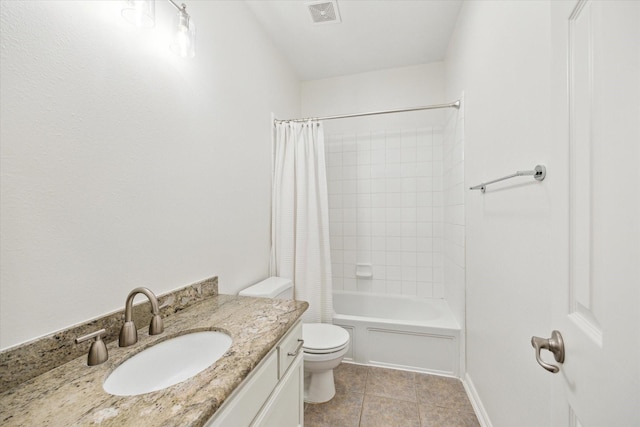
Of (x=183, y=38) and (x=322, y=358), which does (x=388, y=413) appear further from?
(x=183, y=38)

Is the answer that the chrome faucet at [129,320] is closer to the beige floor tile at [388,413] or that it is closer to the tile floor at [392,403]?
the tile floor at [392,403]

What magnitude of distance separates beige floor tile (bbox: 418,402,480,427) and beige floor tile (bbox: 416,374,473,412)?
4cm

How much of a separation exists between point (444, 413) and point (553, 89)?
187 cm

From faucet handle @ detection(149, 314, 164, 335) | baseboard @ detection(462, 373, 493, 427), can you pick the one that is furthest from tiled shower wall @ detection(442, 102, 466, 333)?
faucet handle @ detection(149, 314, 164, 335)

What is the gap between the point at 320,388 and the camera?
5.93ft

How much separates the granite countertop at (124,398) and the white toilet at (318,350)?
31.8 inches

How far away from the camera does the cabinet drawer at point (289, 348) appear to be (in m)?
1.09

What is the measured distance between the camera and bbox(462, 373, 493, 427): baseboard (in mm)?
1528

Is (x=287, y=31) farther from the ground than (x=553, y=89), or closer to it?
farther from the ground

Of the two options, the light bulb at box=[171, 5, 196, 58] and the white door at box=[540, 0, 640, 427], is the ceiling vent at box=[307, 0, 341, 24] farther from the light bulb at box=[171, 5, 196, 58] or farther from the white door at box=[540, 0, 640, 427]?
the white door at box=[540, 0, 640, 427]

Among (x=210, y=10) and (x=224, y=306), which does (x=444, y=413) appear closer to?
(x=224, y=306)

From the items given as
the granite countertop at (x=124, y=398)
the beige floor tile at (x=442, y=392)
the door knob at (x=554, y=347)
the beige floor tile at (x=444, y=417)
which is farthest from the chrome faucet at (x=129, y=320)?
the beige floor tile at (x=442, y=392)

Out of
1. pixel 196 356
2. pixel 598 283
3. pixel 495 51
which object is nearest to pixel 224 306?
pixel 196 356

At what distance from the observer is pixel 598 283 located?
48 centimetres
